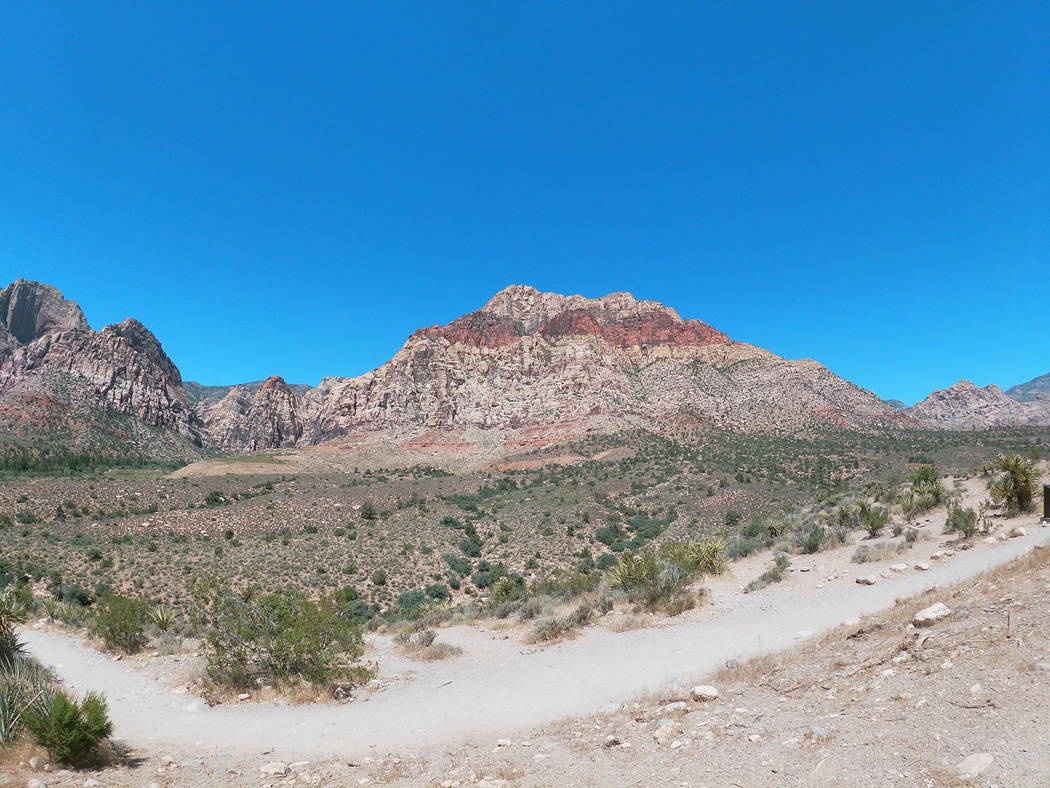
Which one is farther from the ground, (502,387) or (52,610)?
(502,387)

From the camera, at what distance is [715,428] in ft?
268

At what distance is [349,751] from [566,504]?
1421 inches

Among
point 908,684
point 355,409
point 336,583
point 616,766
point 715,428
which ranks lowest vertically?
point 336,583

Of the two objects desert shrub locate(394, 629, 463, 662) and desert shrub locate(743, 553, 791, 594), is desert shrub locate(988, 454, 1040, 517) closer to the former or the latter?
desert shrub locate(743, 553, 791, 594)

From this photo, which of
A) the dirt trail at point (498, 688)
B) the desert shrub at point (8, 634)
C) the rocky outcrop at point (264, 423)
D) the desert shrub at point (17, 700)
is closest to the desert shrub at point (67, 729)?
the desert shrub at point (17, 700)

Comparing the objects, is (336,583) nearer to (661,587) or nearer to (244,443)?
(661,587)

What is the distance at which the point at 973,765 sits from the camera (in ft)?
12.7

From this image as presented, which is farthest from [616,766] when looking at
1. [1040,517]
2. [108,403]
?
[108,403]

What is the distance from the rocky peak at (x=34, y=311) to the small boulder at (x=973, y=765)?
184 metres

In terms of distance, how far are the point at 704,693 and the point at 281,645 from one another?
772cm

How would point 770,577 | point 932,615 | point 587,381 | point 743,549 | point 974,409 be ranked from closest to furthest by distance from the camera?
point 932,615 → point 770,577 → point 743,549 → point 587,381 → point 974,409

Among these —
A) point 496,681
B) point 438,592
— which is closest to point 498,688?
point 496,681

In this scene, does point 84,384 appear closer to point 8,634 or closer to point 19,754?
point 8,634

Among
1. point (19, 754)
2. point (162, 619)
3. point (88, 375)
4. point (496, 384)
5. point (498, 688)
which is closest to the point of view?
point (19, 754)
